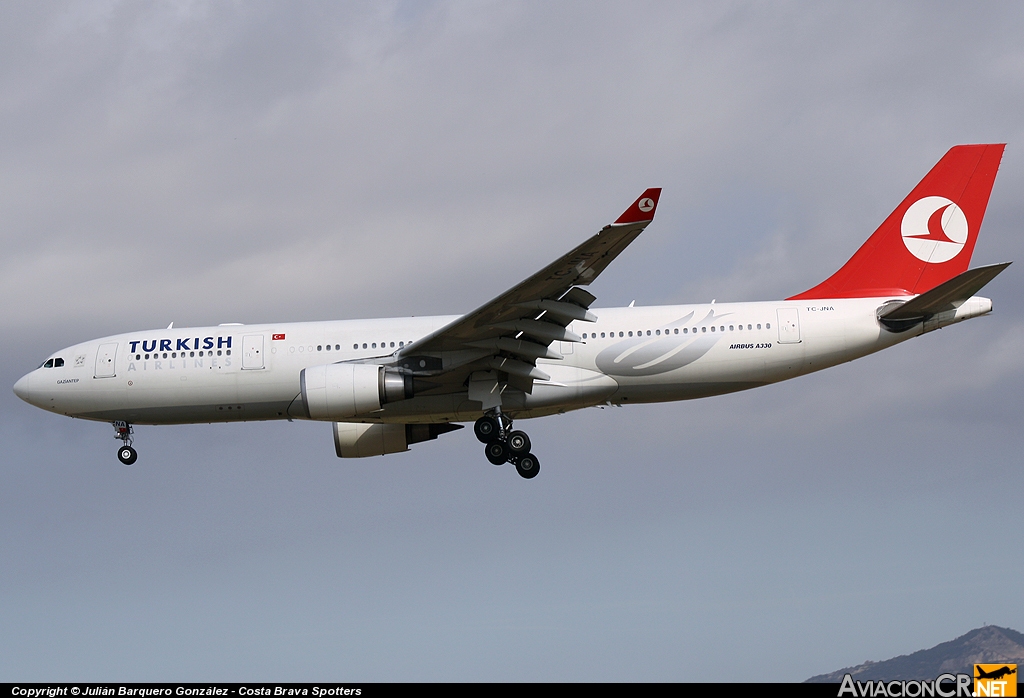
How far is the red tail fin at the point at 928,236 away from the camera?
24.5 m

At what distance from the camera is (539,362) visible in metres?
23.3

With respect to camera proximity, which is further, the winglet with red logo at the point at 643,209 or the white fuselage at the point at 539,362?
the white fuselage at the point at 539,362

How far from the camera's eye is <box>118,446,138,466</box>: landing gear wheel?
2467 centimetres

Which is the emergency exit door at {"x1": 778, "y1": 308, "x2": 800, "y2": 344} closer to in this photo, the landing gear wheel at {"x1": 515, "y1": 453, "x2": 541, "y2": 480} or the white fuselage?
the white fuselage

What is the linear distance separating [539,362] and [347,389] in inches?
173

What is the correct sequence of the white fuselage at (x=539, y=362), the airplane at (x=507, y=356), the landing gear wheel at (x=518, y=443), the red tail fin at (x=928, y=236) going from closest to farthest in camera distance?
the airplane at (x=507, y=356) → the white fuselage at (x=539, y=362) → the landing gear wheel at (x=518, y=443) → the red tail fin at (x=928, y=236)

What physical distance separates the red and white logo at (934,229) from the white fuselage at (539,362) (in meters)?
2.69

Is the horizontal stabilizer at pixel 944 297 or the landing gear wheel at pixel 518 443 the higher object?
the horizontal stabilizer at pixel 944 297

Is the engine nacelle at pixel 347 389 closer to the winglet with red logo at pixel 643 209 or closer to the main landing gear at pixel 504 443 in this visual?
the main landing gear at pixel 504 443

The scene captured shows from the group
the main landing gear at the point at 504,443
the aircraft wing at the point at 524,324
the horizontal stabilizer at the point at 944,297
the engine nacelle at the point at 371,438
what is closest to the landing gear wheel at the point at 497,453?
the main landing gear at the point at 504,443

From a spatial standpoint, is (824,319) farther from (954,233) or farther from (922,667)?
(922,667)

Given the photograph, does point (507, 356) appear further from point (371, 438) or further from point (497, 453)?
point (371, 438)

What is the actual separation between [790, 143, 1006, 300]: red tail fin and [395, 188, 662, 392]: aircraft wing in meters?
6.26

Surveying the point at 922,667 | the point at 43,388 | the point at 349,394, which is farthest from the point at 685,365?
the point at 922,667
